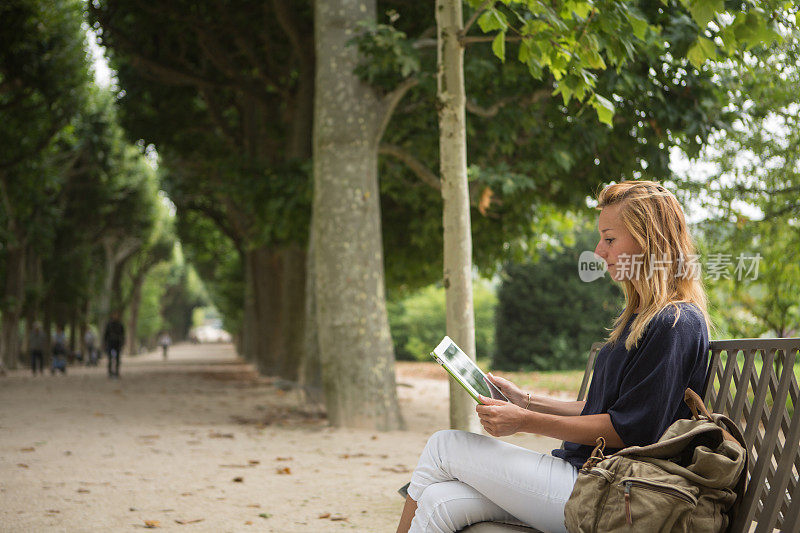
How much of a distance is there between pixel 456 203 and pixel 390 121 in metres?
6.22

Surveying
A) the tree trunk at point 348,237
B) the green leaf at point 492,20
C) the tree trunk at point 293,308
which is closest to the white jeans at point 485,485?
the green leaf at point 492,20

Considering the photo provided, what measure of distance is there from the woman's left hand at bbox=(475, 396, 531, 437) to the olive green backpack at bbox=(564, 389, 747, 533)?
1.05 feet

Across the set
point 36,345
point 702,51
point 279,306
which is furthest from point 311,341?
point 36,345

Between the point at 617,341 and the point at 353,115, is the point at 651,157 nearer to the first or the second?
the point at 353,115

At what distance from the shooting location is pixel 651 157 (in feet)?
34.6

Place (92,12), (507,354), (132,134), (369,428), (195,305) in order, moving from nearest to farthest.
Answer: (369,428) → (92,12) → (132,134) → (507,354) → (195,305)

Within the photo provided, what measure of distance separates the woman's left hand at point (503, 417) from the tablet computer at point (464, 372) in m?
0.07

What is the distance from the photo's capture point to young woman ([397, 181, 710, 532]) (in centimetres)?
249

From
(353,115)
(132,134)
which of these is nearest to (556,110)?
(353,115)

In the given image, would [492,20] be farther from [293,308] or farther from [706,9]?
[293,308]

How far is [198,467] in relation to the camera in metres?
7.51

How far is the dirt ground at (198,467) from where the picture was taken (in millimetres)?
5398

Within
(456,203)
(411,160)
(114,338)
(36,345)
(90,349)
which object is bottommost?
(90,349)

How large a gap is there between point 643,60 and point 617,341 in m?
8.09
